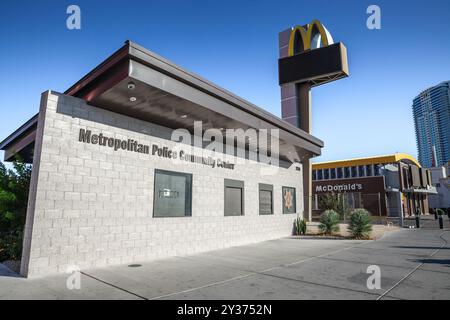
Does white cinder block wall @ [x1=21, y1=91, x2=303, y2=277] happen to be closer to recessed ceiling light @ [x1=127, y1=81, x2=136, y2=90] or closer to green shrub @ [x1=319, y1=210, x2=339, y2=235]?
recessed ceiling light @ [x1=127, y1=81, x2=136, y2=90]

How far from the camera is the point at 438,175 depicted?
61656 mm

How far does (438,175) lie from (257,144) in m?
66.0

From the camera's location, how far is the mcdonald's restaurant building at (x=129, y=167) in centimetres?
705

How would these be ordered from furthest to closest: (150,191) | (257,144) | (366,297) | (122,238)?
1. (257,144)
2. (150,191)
3. (122,238)
4. (366,297)

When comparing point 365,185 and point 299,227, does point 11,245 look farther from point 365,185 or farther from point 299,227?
point 365,185

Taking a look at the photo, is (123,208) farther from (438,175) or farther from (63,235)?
(438,175)

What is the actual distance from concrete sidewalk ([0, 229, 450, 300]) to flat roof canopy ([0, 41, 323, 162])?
4.62 meters

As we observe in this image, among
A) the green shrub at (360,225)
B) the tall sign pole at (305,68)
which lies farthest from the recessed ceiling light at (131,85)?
the tall sign pole at (305,68)

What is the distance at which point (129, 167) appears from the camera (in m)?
8.93

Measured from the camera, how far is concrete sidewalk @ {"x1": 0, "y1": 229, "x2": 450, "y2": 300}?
17.5 feet

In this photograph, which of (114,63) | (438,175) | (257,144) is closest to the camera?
(114,63)

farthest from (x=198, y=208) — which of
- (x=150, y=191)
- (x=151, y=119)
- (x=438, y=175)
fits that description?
(x=438, y=175)

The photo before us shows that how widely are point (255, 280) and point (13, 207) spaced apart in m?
8.11

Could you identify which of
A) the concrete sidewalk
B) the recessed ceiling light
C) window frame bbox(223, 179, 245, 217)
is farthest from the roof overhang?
A: window frame bbox(223, 179, 245, 217)
